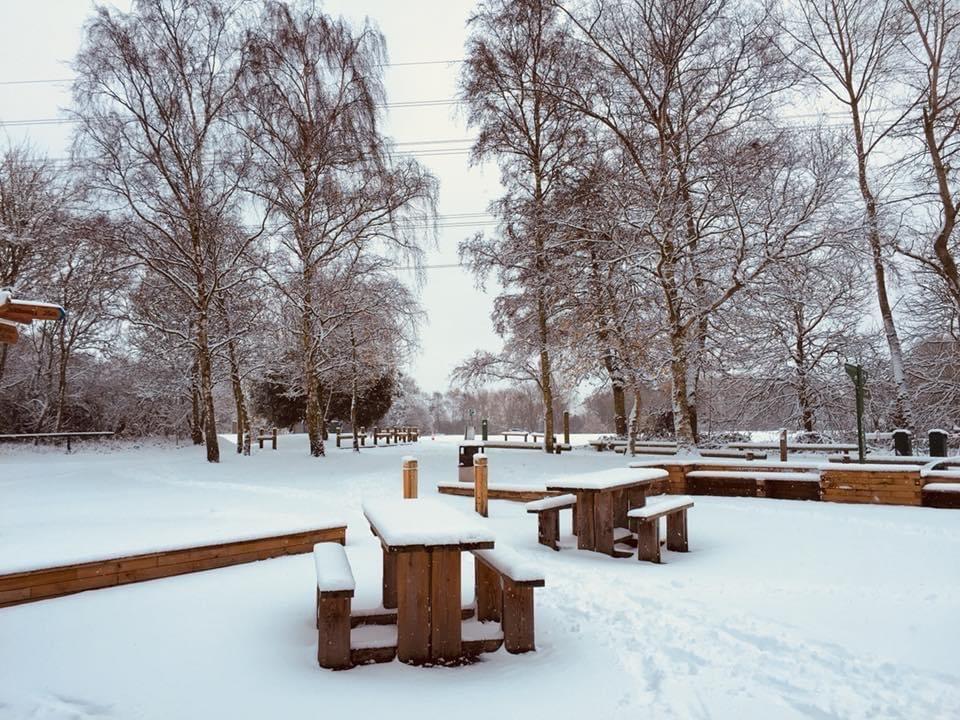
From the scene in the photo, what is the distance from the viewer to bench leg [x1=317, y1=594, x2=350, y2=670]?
3.58 meters

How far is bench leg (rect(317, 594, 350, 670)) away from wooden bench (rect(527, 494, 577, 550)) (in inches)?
137

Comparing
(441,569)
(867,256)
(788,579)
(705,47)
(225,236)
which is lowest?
(788,579)

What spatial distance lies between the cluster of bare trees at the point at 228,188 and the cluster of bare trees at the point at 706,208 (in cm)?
318

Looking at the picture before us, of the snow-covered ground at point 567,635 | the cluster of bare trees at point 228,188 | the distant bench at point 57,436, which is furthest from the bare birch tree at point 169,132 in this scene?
the snow-covered ground at point 567,635

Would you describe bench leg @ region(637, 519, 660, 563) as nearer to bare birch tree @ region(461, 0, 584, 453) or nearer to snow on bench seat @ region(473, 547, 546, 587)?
snow on bench seat @ region(473, 547, 546, 587)

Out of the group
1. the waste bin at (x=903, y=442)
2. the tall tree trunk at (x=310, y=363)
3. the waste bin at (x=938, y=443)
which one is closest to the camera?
the waste bin at (x=938, y=443)

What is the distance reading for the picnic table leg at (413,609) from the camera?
12.1 feet

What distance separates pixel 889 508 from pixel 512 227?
1308 centimetres

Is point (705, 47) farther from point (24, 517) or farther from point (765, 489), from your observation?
point (24, 517)

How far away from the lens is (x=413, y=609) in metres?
3.72

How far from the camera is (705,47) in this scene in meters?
15.9

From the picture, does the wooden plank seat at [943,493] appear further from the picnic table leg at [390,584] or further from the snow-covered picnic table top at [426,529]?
the picnic table leg at [390,584]

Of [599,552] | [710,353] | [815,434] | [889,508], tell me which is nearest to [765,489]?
[889,508]

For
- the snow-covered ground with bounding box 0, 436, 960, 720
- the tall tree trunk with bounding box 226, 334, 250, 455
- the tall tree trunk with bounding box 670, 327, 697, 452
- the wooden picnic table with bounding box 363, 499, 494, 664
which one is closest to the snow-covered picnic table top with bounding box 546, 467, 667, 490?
the snow-covered ground with bounding box 0, 436, 960, 720
